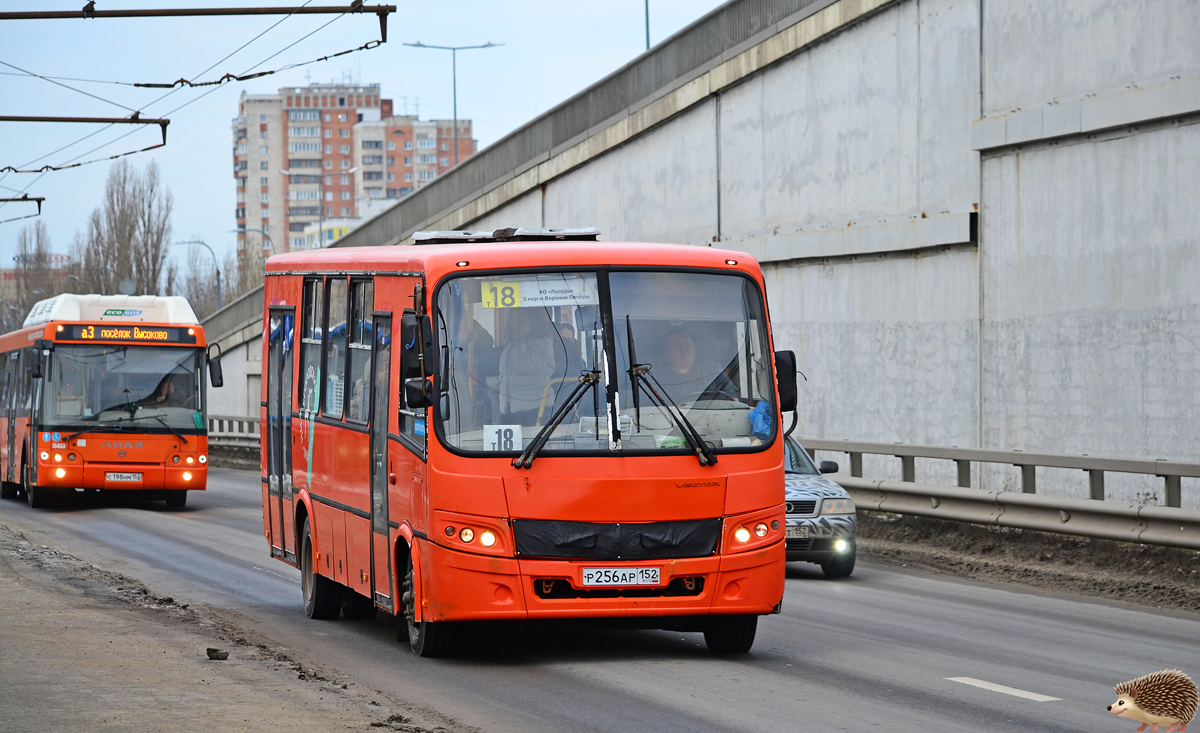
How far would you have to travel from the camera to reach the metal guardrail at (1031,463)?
14.3m

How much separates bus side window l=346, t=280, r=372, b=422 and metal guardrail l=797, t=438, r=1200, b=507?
6.89 meters

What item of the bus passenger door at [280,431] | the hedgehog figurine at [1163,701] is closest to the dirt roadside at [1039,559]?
the bus passenger door at [280,431]

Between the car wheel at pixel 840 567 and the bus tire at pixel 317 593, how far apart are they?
5.16 m

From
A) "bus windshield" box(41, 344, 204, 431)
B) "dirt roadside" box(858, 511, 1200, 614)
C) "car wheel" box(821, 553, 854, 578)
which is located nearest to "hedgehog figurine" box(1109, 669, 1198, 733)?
"dirt roadside" box(858, 511, 1200, 614)

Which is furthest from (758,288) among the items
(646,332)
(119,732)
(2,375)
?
(2,375)

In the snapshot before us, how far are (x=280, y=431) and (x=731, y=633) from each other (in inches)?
204

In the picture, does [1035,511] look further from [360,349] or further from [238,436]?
[238,436]

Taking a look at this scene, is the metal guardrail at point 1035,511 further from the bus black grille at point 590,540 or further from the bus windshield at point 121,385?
the bus windshield at point 121,385

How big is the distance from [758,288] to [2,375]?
976 inches

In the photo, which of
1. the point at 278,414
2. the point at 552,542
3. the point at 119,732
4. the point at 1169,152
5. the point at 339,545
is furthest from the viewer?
the point at 1169,152

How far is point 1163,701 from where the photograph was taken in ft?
19.0

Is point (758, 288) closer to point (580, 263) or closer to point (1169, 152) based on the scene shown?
point (580, 263)

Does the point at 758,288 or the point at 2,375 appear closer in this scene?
the point at 758,288

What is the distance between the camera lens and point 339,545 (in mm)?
12227
